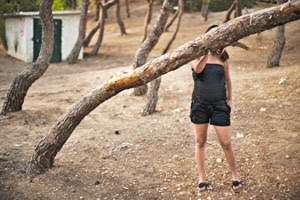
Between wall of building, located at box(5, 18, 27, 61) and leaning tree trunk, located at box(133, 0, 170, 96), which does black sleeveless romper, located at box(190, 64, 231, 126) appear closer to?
leaning tree trunk, located at box(133, 0, 170, 96)

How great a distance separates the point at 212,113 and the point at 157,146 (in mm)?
2150

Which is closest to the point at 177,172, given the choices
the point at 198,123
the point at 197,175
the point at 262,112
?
the point at 197,175

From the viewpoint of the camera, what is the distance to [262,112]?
7520 mm

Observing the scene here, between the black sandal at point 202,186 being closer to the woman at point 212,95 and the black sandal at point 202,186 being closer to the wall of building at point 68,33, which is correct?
the woman at point 212,95

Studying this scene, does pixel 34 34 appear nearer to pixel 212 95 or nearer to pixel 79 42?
pixel 79 42

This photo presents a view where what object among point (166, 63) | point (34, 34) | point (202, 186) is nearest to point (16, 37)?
point (34, 34)

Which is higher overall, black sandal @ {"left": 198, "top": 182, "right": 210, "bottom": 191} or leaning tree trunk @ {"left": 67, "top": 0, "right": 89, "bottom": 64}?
black sandal @ {"left": 198, "top": 182, "right": 210, "bottom": 191}

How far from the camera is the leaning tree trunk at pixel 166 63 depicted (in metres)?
3.54

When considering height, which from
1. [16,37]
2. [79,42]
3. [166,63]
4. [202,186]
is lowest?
[16,37]

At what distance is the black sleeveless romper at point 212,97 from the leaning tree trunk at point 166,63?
1.46 ft

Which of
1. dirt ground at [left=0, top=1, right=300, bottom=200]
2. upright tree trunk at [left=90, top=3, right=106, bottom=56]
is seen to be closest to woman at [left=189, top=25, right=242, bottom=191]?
dirt ground at [left=0, top=1, right=300, bottom=200]

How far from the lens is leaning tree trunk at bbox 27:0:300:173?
3.54m

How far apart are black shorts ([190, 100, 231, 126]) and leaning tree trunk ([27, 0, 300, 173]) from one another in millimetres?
615

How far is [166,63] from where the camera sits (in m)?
4.05
